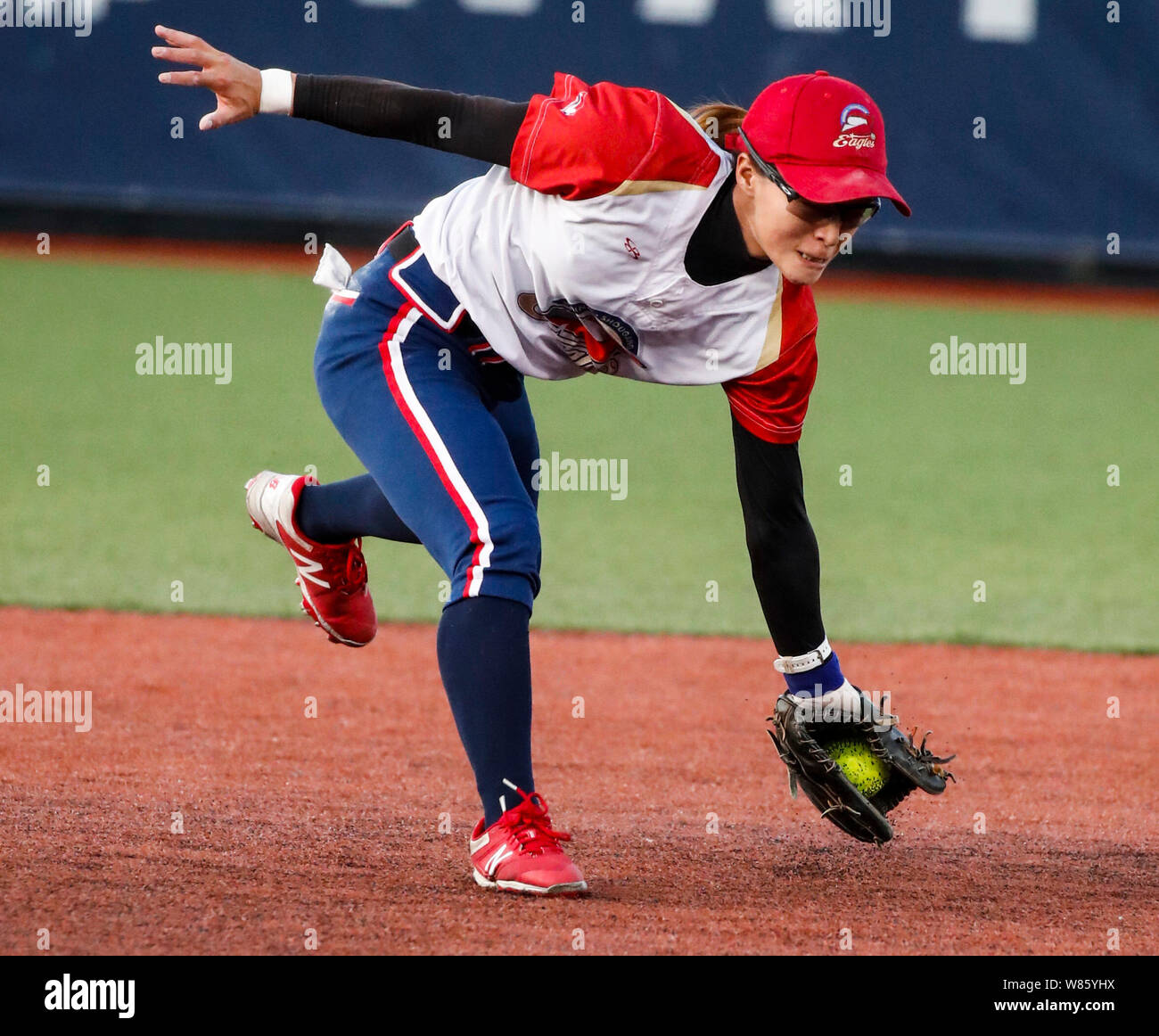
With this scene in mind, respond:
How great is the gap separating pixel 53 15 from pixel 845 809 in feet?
44.7

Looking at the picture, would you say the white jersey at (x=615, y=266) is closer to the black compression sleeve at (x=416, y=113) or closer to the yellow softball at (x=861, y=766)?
the black compression sleeve at (x=416, y=113)

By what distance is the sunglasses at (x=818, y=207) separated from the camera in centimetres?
297

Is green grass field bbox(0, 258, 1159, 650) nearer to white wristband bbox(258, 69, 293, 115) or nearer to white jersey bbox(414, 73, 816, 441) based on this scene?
white jersey bbox(414, 73, 816, 441)

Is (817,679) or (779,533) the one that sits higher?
(779,533)

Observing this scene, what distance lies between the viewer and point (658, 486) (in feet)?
28.8

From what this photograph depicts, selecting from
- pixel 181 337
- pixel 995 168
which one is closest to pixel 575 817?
pixel 181 337

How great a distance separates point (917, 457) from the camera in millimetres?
9680

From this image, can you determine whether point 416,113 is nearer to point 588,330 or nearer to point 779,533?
point 588,330

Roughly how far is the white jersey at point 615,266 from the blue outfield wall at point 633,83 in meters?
11.9

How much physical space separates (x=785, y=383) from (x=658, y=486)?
217 inches

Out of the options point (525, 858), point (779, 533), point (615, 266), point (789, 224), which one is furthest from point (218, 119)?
point (525, 858)

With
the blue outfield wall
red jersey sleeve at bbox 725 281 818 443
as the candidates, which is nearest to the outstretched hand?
red jersey sleeve at bbox 725 281 818 443

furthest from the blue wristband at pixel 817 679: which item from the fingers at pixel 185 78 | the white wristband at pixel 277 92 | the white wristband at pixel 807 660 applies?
the fingers at pixel 185 78

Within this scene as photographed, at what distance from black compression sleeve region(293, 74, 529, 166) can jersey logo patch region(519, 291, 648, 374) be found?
319 millimetres
